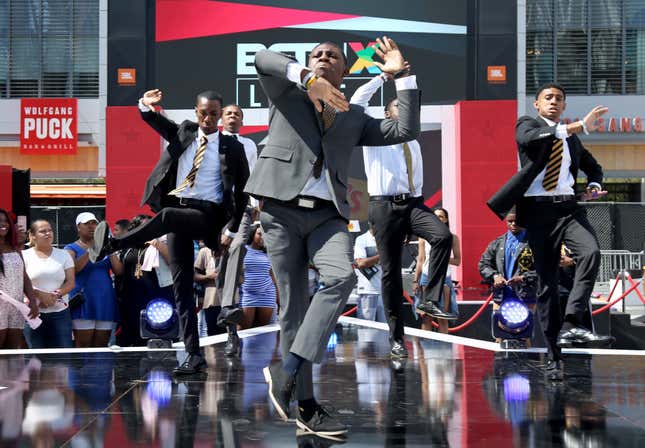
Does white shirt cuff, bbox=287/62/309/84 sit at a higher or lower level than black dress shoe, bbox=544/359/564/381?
higher

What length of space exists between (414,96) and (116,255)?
578 centimetres

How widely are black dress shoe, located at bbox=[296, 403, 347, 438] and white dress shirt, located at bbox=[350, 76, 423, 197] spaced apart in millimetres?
2681

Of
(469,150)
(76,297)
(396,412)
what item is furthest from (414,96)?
(469,150)

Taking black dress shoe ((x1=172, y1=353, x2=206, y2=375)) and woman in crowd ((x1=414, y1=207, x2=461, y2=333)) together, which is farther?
woman in crowd ((x1=414, y1=207, x2=461, y2=333))

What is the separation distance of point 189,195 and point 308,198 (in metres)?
1.99

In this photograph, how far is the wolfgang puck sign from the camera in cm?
2812

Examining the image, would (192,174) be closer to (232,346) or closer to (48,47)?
(232,346)

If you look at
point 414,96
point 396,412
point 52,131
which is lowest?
point 396,412

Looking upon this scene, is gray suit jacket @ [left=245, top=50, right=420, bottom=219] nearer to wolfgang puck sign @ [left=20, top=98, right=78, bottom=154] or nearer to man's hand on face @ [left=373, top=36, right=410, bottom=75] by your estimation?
man's hand on face @ [left=373, top=36, right=410, bottom=75]

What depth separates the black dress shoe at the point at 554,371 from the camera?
579 centimetres

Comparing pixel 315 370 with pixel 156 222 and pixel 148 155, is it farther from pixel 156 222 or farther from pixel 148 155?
pixel 148 155

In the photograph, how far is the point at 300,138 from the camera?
4383mm

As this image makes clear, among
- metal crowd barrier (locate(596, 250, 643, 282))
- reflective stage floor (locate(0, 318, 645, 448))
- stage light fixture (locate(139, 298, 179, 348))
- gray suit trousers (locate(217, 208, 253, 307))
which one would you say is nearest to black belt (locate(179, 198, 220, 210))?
gray suit trousers (locate(217, 208, 253, 307))

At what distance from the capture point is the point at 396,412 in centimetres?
479
